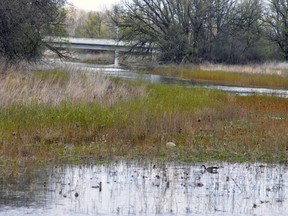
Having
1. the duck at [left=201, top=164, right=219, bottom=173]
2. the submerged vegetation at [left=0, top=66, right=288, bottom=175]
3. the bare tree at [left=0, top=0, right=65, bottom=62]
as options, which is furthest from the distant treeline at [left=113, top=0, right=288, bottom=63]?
the duck at [left=201, top=164, right=219, bottom=173]

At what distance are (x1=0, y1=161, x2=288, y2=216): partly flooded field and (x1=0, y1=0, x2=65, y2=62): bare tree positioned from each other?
1415 centimetres

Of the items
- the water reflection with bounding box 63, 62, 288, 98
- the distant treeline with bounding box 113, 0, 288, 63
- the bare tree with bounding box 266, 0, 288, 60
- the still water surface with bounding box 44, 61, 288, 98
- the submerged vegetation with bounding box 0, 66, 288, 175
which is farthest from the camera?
the bare tree with bounding box 266, 0, 288, 60

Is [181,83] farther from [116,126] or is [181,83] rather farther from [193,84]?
[116,126]

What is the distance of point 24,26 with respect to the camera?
25.6 metres

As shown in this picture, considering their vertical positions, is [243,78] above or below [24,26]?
below

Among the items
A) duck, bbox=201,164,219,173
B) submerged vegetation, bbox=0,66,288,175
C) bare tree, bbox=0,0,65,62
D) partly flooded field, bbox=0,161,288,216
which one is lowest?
partly flooded field, bbox=0,161,288,216

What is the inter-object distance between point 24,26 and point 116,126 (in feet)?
42.6

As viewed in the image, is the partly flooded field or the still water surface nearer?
the partly flooded field

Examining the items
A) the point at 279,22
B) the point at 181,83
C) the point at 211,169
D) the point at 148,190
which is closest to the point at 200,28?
the point at 279,22

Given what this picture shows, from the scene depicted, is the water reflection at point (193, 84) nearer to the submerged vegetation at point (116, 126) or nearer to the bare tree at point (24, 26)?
the bare tree at point (24, 26)

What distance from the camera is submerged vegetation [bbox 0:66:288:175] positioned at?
447 inches

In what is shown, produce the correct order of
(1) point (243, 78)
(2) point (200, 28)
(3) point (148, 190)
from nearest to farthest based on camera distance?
(3) point (148, 190) < (1) point (243, 78) < (2) point (200, 28)

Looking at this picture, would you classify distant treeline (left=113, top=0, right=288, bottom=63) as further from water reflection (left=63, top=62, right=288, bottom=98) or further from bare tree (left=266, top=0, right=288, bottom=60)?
water reflection (left=63, top=62, right=288, bottom=98)

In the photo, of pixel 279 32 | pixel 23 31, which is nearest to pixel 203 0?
pixel 279 32
